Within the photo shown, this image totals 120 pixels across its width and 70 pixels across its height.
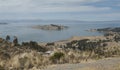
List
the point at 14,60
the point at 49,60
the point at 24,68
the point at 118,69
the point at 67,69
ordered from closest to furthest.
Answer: the point at 118,69 < the point at 67,69 < the point at 24,68 < the point at 14,60 < the point at 49,60

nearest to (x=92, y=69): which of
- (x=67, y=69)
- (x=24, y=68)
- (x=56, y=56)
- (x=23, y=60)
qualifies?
(x=67, y=69)

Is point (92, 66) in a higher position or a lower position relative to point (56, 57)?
higher

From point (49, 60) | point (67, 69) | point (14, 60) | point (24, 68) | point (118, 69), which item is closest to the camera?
point (118, 69)

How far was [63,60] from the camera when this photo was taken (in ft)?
55.9

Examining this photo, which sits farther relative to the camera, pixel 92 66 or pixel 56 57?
pixel 56 57

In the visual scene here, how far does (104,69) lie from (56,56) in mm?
6298

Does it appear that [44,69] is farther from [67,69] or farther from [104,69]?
[104,69]

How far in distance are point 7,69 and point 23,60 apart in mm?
1534

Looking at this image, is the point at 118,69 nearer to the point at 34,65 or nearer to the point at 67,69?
the point at 67,69

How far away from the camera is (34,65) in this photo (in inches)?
591

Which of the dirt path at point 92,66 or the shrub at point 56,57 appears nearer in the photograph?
the dirt path at point 92,66

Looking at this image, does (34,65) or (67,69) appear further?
(34,65)

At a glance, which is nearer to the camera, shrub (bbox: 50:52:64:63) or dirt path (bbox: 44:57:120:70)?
dirt path (bbox: 44:57:120:70)

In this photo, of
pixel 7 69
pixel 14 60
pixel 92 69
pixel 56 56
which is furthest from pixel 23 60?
pixel 92 69
